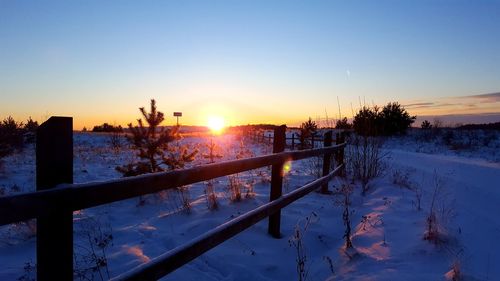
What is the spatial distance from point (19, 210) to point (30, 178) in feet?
33.5

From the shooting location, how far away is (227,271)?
14.2 ft

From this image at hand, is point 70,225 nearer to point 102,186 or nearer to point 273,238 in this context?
point 102,186

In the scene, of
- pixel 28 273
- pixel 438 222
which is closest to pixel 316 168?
pixel 438 222

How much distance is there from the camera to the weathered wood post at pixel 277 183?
5281mm

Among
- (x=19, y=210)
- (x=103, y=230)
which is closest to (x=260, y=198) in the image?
(x=103, y=230)

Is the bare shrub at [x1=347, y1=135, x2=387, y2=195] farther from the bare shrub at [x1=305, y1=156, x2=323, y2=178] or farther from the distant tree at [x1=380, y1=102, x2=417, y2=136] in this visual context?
the distant tree at [x1=380, y1=102, x2=417, y2=136]

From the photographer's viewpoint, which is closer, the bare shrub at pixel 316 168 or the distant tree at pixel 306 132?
the bare shrub at pixel 316 168

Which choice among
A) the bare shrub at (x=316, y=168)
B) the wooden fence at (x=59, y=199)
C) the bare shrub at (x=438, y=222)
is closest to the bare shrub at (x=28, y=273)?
the wooden fence at (x=59, y=199)

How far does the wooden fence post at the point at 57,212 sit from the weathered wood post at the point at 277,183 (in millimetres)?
3367

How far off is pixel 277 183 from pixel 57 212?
11.5ft

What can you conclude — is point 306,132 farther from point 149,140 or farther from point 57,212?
point 57,212

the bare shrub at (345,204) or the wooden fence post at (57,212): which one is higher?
the wooden fence post at (57,212)

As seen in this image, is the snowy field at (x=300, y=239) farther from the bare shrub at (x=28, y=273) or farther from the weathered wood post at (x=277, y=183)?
the weathered wood post at (x=277, y=183)

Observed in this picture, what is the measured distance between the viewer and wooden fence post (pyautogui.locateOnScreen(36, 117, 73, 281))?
207 cm
